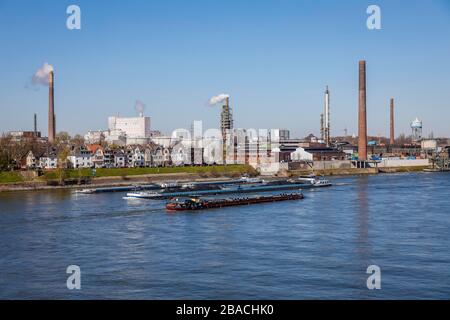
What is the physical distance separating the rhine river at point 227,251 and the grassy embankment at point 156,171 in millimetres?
11494

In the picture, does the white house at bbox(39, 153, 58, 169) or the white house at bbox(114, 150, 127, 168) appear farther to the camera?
the white house at bbox(114, 150, 127, 168)

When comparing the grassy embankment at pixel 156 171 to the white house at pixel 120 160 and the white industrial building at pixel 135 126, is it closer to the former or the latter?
the white house at pixel 120 160

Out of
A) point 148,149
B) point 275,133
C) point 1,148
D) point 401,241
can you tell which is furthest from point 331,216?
point 275,133

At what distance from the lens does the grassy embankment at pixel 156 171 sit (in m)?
30.1

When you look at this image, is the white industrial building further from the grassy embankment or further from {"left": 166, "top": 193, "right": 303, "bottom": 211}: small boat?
{"left": 166, "top": 193, "right": 303, "bottom": 211}: small boat

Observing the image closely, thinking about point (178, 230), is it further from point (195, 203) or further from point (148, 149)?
point (148, 149)

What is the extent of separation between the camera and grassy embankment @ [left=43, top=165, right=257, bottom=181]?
3005 centimetres

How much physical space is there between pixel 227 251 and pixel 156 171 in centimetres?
2321

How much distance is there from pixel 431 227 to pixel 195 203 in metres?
7.93

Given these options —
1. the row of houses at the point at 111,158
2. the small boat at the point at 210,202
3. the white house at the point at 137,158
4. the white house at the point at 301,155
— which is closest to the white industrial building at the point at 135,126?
the row of houses at the point at 111,158

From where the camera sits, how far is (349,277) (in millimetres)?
9023

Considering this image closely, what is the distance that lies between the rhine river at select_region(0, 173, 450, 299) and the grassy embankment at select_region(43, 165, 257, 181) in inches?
453

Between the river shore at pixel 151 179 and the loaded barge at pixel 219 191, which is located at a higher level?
the river shore at pixel 151 179

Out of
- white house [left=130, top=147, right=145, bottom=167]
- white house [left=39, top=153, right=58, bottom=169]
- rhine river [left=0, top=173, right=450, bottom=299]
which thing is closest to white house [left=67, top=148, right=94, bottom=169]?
white house [left=39, top=153, right=58, bottom=169]
